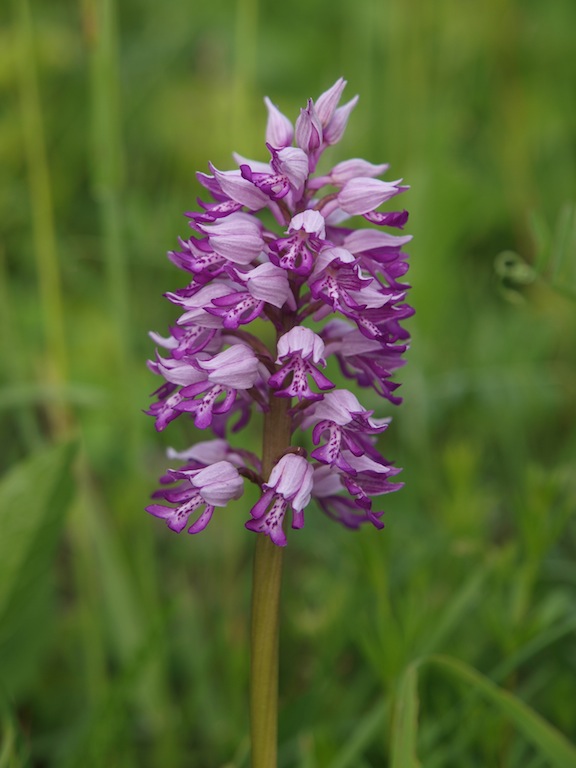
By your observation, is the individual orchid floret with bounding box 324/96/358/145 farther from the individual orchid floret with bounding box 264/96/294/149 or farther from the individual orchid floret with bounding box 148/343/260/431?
the individual orchid floret with bounding box 148/343/260/431

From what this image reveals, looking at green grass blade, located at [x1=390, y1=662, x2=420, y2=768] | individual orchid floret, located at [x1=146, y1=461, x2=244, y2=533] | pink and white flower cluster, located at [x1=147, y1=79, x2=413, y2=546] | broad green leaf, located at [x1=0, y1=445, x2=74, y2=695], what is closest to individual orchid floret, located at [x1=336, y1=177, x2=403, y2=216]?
pink and white flower cluster, located at [x1=147, y1=79, x2=413, y2=546]

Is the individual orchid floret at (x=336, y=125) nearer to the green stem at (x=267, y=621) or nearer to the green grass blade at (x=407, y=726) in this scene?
the green stem at (x=267, y=621)

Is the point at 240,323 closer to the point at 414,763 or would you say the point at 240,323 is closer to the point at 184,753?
the point at 414,763

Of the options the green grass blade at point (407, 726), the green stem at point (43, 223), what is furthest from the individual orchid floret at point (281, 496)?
the green stem at point (43, 223)

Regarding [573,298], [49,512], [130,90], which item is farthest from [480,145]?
[49,512]

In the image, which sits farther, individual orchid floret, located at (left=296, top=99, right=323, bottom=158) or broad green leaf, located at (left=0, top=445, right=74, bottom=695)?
broad green leaf, located at (left=0, top=445, right=74, bottom=695)

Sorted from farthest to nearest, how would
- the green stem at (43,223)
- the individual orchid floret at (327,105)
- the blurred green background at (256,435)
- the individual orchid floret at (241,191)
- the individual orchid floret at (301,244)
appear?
the green stem at (43,223)
the blurred green background at (256,435)
the individual orchid floret at (327,105)
the individual orchid floret at (241,191)
the individual orchid floret at (301,244)

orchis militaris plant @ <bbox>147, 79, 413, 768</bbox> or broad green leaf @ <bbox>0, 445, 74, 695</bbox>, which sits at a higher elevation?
orchis militaris plant @ <bbox>147, 79, 413, 768</bbox>
